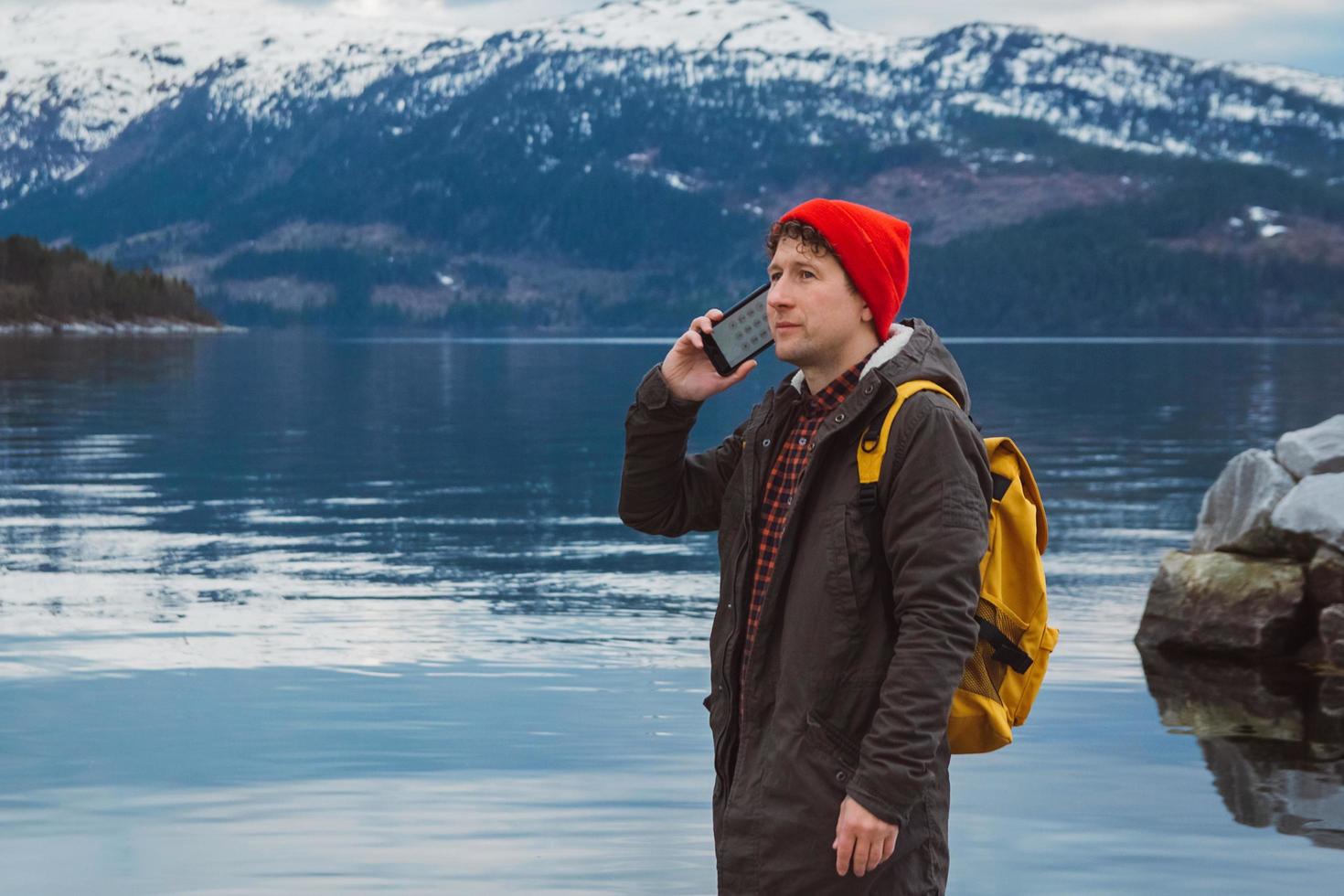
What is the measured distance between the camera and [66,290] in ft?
569

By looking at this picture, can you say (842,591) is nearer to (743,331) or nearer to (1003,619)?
(1003,619)

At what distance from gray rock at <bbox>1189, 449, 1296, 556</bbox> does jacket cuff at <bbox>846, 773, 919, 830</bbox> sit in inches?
369

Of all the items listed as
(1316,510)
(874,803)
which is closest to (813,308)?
(874,803)

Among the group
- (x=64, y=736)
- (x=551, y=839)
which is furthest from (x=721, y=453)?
(x=64, y=736)

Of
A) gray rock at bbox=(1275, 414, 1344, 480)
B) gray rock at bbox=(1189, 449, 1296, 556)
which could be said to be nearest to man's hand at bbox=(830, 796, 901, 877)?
gray rock at bbox=(1189, 449, 1296, 556)

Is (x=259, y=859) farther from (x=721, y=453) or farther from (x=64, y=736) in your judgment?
(x=721, y=453)

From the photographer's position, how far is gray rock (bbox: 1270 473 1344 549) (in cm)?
1187

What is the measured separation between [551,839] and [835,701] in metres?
4.24

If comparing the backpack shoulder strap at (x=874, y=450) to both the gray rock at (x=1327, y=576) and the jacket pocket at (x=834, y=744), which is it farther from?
the gray rock at (x=1327, y=576)

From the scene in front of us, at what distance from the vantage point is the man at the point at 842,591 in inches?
144

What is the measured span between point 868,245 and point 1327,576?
9032 millimetres

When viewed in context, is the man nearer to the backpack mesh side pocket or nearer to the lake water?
the backpack mesh side pocket

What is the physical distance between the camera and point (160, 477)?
27.4 meters

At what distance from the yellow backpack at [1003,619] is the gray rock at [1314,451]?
1000cm
